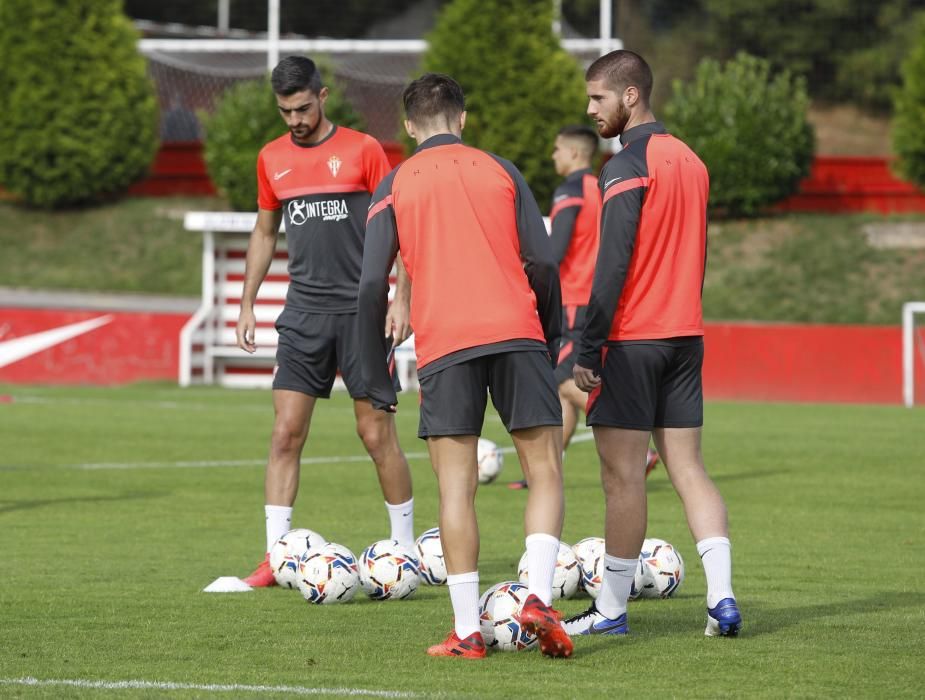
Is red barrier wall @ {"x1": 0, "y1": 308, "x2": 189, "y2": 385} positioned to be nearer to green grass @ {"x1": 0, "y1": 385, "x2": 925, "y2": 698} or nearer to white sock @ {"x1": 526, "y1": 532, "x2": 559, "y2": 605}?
green grass @ {"x1": 0, "y1": 385, "x2": 925, "y2": 698}

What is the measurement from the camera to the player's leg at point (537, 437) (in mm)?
5594

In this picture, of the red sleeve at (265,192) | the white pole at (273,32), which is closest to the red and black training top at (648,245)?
the red sleeve at (265,192)

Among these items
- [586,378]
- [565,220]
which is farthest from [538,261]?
[565,220]

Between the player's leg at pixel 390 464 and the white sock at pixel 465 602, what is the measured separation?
2.14m

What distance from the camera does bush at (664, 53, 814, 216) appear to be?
114ft

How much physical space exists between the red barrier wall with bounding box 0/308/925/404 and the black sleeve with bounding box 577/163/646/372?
649 inches

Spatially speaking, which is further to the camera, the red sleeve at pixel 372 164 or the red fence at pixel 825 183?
the red fence at pixel 825 183

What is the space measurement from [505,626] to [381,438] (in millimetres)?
2083

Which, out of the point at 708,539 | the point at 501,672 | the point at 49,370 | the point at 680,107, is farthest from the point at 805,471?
the point at 680,107

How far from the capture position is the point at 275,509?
7.71 meters

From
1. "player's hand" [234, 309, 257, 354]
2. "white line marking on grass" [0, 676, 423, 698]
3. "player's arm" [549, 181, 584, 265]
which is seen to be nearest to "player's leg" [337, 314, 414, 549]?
"player's hand" [234, 309, 257, 354]

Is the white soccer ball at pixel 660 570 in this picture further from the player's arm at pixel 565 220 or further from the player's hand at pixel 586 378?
the player's arm at pixel 565 220

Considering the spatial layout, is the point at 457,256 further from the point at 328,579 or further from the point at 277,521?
the point at 277,521

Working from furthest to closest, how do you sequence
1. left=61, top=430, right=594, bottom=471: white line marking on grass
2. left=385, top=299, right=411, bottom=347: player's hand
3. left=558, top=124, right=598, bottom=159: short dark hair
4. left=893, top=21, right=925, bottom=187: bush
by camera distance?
left=893, top=21, right=925, bottom=187: bush < left=61, top=430, right=594, bottom=471: white line marking on grass < left=558, top=124, right=598, bottom=159: short dark hair < left=385, top=299, right=411, bottom=347: player's hand
